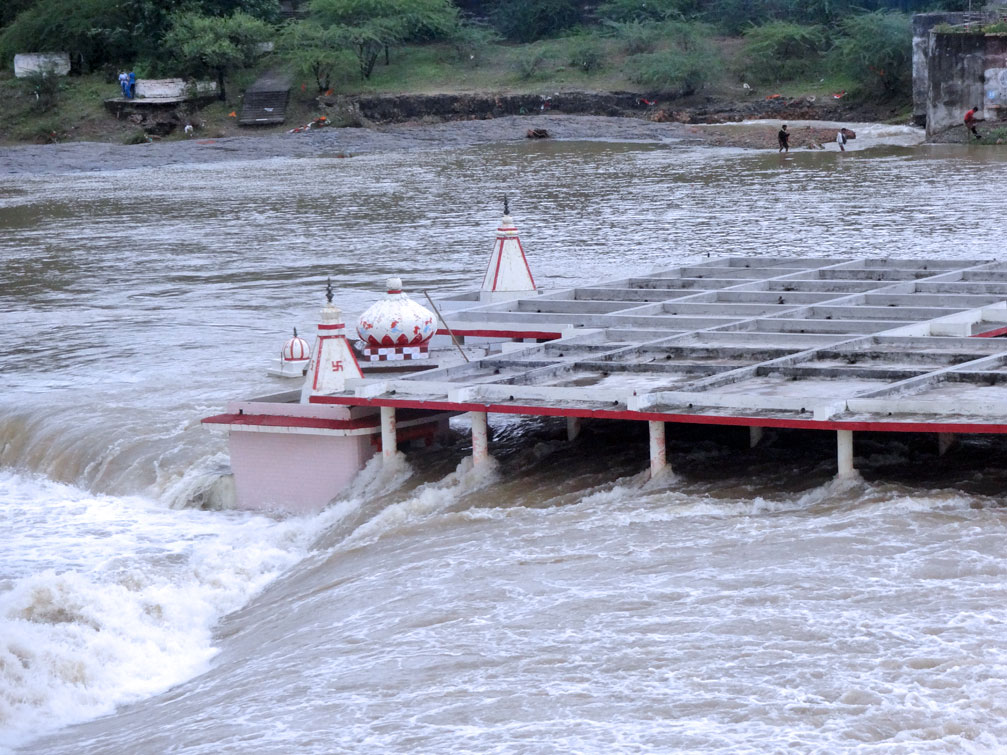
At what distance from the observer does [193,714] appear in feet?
28.2

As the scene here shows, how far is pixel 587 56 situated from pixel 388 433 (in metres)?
48.1

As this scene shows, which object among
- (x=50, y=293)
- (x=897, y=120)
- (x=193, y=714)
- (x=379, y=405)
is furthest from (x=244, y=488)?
(x=897, y=120)

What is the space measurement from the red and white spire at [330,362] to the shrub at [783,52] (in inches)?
1790

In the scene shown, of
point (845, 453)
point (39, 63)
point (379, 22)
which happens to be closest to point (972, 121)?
point (379, 22)

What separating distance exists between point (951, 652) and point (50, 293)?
19574 millimetres

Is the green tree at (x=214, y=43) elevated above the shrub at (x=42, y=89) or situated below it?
above

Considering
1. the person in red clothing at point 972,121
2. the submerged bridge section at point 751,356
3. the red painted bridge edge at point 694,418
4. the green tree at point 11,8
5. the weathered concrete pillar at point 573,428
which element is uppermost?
the green tree at point 11,8

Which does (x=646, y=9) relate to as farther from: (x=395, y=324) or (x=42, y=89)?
(x=395, y=324)

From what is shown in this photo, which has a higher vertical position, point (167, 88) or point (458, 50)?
point (458, 50)

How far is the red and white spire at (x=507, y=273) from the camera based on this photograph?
55.6 ft

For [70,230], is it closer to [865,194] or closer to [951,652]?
[865,194]

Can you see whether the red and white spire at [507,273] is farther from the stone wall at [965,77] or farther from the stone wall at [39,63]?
the stone wall at [39,63]

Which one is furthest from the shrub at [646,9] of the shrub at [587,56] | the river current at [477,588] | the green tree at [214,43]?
the river current at [477,588]

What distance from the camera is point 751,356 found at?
13258 mm
